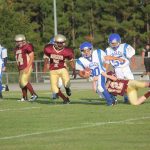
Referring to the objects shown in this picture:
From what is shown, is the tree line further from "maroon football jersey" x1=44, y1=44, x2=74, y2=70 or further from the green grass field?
the green grass field

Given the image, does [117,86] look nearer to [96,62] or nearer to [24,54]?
[96,62]

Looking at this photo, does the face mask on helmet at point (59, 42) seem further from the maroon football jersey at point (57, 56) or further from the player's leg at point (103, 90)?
the player's leg at point (103, 90)

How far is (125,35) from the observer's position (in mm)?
63594

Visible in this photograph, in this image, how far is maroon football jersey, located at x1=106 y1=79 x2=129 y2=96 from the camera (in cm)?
1702

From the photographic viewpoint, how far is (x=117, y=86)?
17172mm

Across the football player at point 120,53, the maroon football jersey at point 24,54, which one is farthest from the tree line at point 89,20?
the football player at point 120,53

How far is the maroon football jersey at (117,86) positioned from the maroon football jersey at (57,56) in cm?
189

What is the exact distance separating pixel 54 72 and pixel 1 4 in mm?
40741

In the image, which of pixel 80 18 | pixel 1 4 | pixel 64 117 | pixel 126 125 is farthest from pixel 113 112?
pixel 80 18

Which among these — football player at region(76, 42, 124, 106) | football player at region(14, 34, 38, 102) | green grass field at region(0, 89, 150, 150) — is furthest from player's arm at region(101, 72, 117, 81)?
football player at region(14, 34, 38, 102)

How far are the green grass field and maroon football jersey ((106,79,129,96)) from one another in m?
0.33

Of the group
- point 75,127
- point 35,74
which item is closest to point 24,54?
point 75,127

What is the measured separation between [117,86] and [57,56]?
247cm

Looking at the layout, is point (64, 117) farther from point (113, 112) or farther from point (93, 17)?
point (93, 17)
